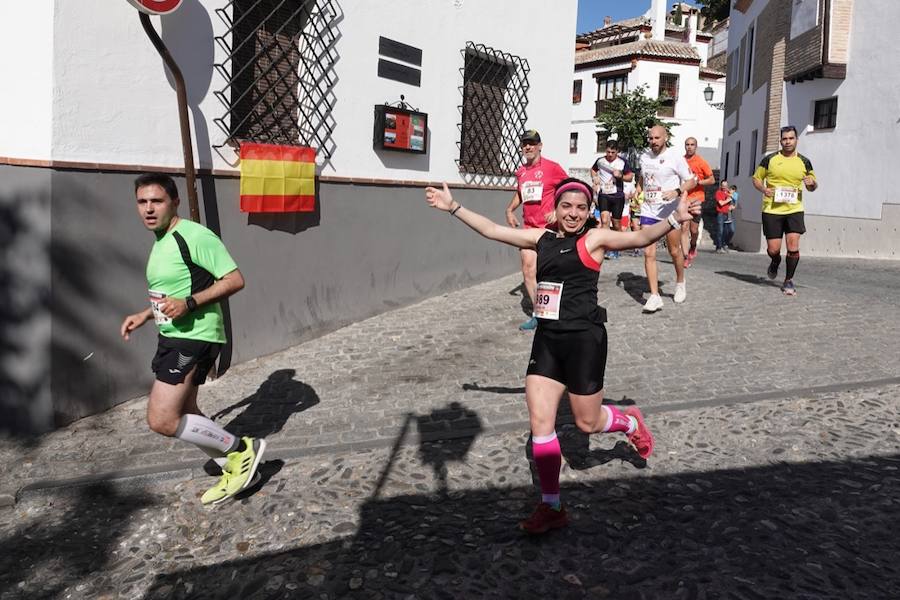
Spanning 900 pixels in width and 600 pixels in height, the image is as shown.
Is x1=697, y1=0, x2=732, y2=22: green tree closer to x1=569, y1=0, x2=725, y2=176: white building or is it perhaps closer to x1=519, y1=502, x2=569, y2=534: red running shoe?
x1=569, y1=0, x2=725, y2=176: white building

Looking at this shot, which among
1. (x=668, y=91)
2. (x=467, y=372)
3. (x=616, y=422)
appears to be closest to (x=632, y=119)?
(x=668, y=91)

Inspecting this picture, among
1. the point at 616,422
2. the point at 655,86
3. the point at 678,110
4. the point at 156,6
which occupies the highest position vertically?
the point at 655,86

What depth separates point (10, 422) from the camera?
17.8 feet

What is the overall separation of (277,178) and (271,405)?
7.45 ft

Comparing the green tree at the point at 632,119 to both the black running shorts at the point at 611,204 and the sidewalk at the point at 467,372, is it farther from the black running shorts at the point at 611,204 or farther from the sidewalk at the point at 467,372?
Answer: the sidewalk at the point at 467,372

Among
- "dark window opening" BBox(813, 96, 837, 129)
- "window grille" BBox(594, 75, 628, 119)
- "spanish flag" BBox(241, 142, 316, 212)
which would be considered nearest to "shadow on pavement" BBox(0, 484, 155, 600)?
"spanish flag" BBox(241, 142, 316, 212)

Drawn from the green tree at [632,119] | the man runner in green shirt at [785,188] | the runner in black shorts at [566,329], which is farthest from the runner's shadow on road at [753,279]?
the green tree at [632,119]

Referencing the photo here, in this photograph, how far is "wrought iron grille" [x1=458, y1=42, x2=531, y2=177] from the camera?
1002 cm

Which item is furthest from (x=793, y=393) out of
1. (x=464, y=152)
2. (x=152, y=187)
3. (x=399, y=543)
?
(x=464, y=152)

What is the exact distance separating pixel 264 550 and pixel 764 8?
24.6m

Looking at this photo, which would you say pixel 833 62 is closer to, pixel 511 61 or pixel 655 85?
pixel 511 61

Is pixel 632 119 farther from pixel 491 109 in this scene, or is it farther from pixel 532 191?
pixel 532 191

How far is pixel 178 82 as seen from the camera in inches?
239

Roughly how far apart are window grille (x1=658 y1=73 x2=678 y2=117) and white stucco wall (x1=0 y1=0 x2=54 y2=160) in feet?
153
